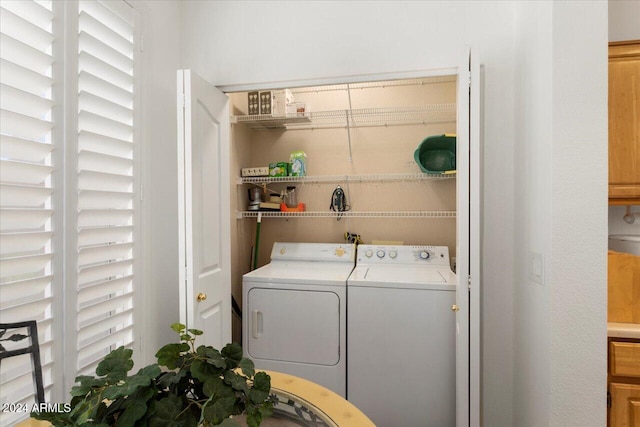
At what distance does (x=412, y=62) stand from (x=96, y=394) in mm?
1903

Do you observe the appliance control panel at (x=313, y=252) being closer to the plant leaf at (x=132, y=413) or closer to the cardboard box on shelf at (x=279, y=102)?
the cardboard box on shelf at (x=279, y=102)

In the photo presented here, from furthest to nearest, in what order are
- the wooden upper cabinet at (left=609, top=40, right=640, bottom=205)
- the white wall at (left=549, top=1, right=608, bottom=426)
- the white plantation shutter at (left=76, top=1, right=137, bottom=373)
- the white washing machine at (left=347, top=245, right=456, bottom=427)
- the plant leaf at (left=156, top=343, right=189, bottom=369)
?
the white washing machine at (left=347, top=245, right=456, bottom=427) → the wooden upper cabinet at (left=609, top=40, right=640, bottom=205) → the white plantation shutter at (left=76, top=1, right=137, bottom=373) → the white wall at (left=549, top=1, right=608, bottom=426) → the plant leaf at (left=156, top=343, right=189, bottom=369)

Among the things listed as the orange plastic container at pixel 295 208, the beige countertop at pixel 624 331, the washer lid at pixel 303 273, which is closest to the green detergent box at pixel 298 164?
the orange plastic container at pixel 295 208

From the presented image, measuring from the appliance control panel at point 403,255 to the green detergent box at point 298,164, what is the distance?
0.78 m

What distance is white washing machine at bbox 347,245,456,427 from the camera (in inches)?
77.2

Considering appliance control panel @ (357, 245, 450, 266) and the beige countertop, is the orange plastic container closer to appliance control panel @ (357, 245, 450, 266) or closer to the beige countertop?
appliance control panel @ (357, 245, 450, 266)

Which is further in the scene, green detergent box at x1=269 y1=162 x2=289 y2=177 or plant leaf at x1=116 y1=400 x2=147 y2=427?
green detergent box at x1=269 y1=162 x2=289 y2=177

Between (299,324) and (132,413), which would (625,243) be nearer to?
(299,324)

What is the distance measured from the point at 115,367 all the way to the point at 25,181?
95 centimetres

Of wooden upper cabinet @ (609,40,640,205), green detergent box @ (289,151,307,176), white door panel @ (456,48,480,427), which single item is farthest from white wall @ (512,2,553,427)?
green detergent box @ (289,151,307,176)

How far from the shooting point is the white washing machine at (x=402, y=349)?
196 centimetres

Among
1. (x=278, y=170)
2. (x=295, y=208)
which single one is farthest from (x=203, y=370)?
(x=295, y=208)

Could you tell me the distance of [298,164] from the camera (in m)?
2.85

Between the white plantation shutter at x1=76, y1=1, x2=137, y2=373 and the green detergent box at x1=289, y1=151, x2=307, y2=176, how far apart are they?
136cm
